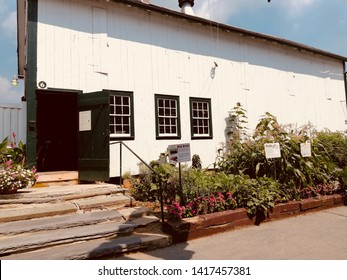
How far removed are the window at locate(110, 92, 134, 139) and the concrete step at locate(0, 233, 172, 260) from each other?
4249 mm

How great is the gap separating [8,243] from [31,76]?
15.5 ft

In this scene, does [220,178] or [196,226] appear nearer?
[196,226]

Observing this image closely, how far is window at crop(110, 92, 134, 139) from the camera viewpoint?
25.8ft

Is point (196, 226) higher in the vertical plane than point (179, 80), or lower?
lower

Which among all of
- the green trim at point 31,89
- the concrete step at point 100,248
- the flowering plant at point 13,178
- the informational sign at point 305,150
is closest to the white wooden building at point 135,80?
the green trim at point 31,89

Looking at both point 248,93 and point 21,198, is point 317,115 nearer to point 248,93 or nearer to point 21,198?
point 248,93

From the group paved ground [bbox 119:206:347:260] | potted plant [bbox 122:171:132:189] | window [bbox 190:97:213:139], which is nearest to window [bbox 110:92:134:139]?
potted plant [bbox 122:171:132:189]

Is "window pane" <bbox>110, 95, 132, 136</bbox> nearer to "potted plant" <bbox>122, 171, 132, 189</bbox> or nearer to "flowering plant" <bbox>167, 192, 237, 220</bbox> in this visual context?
"potted plant" <bbox>122, 171, 132, 189</bbox>

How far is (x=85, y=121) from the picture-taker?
7.26m

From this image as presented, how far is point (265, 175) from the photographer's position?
6156 millimetres

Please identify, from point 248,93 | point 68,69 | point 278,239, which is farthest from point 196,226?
point 248,93

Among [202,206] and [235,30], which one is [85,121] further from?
[235,30]

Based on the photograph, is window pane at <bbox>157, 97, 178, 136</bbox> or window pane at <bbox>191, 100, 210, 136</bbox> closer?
window pane at <bbox>157, 97, 178, 136</bbox>

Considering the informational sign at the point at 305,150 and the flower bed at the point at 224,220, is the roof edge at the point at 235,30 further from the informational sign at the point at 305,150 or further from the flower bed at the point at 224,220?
the flower bed at the point at 224,220
